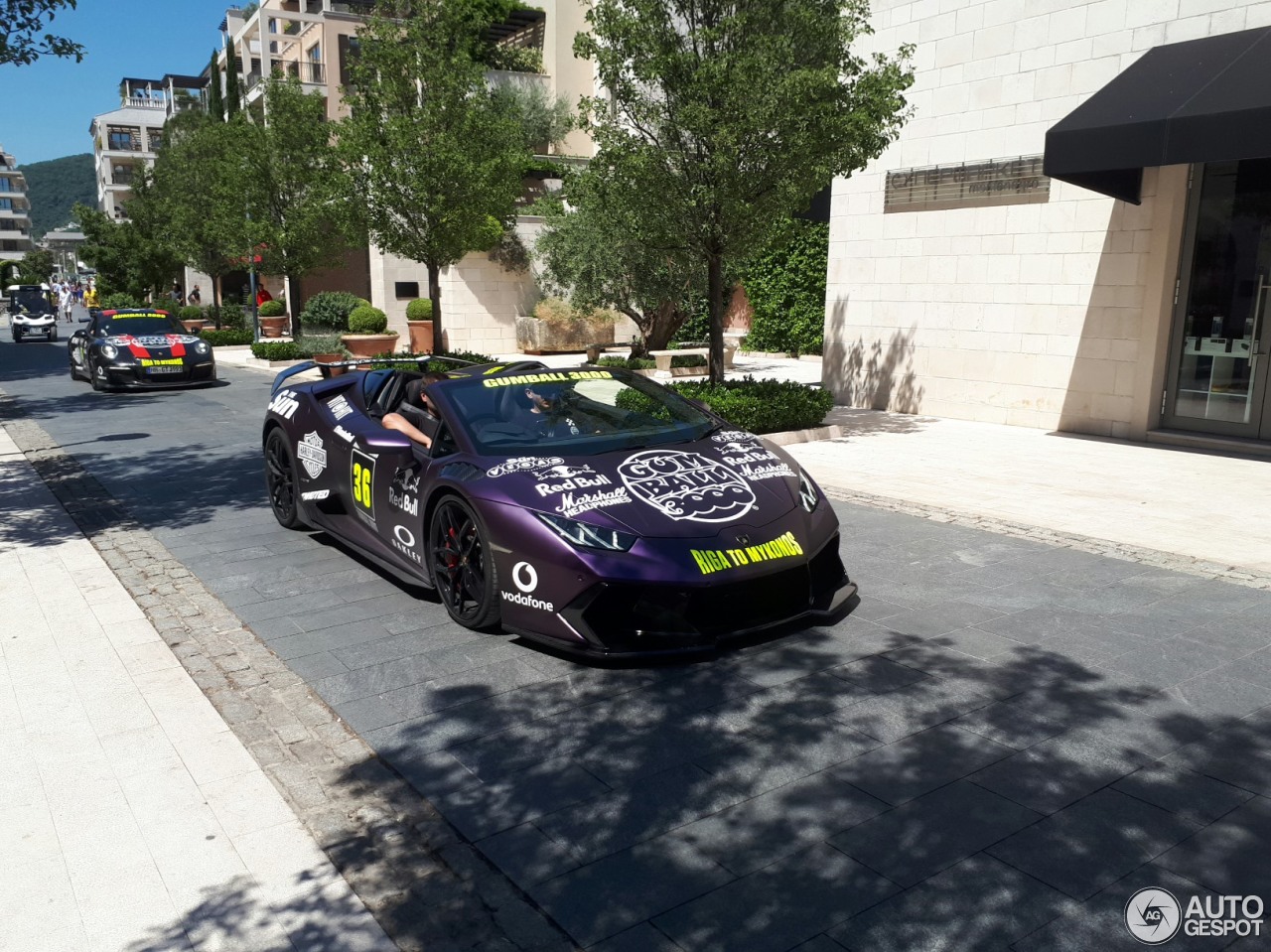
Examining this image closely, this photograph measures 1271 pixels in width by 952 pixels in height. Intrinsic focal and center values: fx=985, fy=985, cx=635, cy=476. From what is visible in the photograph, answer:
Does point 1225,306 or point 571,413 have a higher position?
point 1225,306

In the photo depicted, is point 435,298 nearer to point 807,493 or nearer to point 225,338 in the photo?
point 807,493

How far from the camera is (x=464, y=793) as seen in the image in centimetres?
365

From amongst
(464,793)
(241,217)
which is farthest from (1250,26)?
(241,217)

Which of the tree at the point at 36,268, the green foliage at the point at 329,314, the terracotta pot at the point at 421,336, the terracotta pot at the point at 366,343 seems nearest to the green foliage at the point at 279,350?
the terracotta pot at the point at 366,343

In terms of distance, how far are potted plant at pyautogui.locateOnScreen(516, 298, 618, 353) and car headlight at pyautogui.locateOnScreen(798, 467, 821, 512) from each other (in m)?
21.0

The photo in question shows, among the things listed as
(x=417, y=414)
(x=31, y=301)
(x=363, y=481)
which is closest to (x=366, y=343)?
(x=363, y=481)

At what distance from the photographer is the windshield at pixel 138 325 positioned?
719 inches

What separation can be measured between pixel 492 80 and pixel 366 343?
11.3m

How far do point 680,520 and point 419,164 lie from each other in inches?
496

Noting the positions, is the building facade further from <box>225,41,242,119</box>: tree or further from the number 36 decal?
<box>225,41,242,119</box>: tree

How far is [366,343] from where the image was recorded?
25.3 metres

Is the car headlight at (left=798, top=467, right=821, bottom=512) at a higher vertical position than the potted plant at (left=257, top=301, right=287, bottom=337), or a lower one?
lower

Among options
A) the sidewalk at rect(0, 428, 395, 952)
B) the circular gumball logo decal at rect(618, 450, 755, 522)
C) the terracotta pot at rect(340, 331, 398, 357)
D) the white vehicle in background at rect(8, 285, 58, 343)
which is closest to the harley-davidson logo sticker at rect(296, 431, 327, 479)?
the sidewalk at rect(0, 428, 395, 952)

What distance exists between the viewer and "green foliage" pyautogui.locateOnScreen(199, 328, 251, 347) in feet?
96.7
